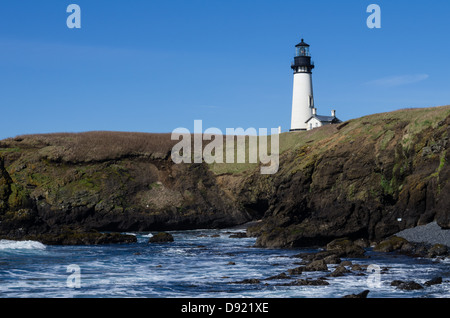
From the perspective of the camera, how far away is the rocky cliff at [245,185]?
45.0 metres

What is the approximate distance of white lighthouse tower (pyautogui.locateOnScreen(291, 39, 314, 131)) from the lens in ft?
282

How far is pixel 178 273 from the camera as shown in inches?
1273

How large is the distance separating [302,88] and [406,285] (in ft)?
205

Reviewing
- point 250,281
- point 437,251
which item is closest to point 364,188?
point 437,251

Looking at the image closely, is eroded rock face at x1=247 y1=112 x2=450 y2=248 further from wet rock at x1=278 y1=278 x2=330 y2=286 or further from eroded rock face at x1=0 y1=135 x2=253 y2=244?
wet rock at x1=278 y1=278 x2=330 y2=286

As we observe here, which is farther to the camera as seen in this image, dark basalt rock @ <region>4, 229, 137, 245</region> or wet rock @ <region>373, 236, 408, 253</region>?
dark basalt rock @ <region>4, 229, 137, 245</region>

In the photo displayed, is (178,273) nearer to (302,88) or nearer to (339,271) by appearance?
(339,271)

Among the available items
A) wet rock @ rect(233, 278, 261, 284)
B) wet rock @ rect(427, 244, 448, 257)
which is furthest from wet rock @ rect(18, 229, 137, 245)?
wet rock @ rect(427, 244, 448, 257)

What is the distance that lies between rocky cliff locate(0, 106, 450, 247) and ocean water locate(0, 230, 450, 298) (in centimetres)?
492

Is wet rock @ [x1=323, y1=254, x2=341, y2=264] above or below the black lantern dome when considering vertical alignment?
below

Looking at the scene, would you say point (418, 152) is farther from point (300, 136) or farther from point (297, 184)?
point (300, 136)

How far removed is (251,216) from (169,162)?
12.3 meters
